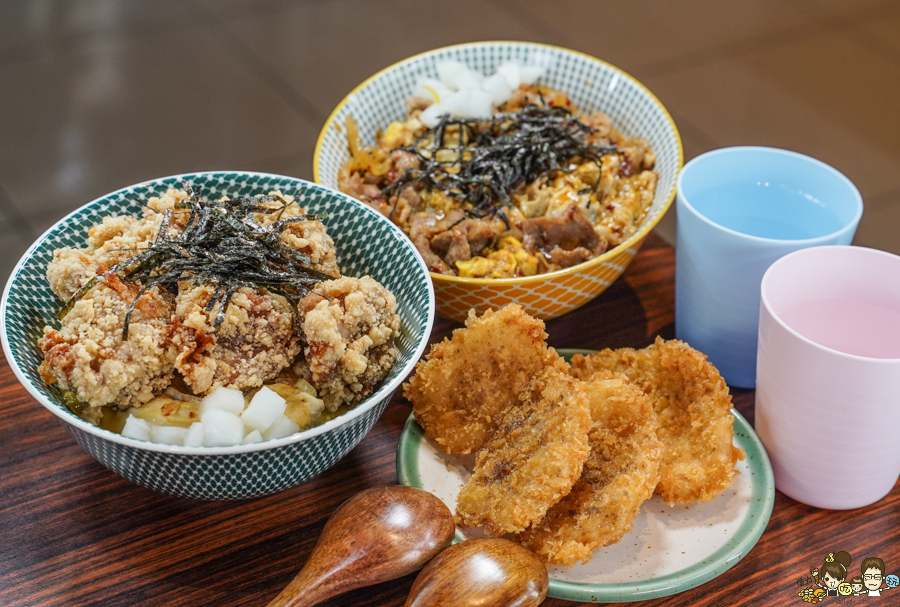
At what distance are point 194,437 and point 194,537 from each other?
0.32 meters

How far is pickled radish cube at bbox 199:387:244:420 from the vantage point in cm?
153

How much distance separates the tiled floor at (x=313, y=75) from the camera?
147 inches

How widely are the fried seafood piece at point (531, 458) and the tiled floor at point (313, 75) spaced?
1688 mm

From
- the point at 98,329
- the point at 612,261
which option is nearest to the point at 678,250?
the point at 612,261

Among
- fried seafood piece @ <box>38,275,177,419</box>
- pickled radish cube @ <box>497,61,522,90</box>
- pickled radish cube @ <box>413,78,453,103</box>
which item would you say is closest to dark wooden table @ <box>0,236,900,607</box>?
fried seafood piece @ <box>38,275,177,419</box>

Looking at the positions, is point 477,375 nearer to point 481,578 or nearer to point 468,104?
point 481,578

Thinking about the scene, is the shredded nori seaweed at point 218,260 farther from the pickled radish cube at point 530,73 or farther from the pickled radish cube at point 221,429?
the pickled radish cube at point 530,73

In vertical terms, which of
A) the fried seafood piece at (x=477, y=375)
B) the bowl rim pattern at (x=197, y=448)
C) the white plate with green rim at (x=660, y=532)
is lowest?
the white plate with green rim at (x=660, y=532)

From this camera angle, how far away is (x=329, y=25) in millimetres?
4871

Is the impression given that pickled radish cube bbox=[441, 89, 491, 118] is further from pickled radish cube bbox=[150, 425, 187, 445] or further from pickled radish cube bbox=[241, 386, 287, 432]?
pickled radish cube bbox=[150, 425, 187, 445]

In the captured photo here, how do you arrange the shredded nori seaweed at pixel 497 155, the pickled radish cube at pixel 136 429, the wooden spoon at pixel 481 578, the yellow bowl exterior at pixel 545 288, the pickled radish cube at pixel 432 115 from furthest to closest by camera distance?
1. the pickled radish cube at pixel 432 115
2. the shredded nori seaweed at pixel 497 155
3. the yellow bowl exterior at pixel 545 288
4. the pickled radish cube at pixel 136 429
5. the wooden spoon at pixel 481 578

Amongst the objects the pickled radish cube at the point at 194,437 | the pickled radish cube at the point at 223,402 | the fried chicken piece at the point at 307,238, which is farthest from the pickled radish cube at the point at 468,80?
the pickled radish cube at the point at 194,437

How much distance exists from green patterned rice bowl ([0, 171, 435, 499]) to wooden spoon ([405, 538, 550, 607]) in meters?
0.32

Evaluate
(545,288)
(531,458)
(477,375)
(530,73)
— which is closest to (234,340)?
(477,375)
